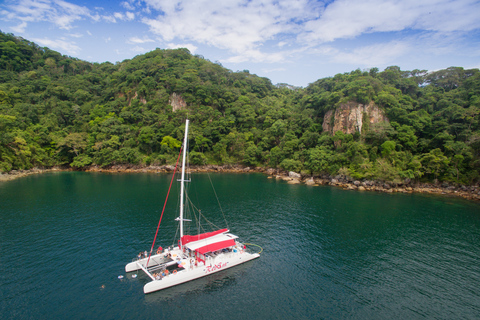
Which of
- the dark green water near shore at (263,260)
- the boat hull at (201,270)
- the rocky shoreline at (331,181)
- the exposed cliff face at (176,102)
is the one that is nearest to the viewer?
the dark green water near shore at (263,260)

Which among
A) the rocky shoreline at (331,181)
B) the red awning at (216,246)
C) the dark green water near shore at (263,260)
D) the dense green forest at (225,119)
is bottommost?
the dark green water near shore at (263,260)

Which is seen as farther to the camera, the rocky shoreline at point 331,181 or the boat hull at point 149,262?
the rocky shoreline at point 331,181

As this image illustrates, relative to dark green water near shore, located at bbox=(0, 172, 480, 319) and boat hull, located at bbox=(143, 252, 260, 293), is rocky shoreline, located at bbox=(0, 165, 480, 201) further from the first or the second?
boat hull, located at bbox=(143, 252, 260, 293)

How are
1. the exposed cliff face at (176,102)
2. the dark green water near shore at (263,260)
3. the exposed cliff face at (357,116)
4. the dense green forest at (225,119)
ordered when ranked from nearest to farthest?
the dark green water near shore at (263,260), the dense green forest at (225,119), the exposed cliff face at (357,116), the exposed cliff face at (176,102)

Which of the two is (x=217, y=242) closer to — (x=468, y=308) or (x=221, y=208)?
(x=221, y=208)

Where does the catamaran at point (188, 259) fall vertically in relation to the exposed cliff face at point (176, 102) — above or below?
below

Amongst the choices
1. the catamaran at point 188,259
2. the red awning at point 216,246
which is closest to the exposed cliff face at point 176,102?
the catamaran at point 188,259

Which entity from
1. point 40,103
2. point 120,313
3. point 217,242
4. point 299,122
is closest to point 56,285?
point 120,313

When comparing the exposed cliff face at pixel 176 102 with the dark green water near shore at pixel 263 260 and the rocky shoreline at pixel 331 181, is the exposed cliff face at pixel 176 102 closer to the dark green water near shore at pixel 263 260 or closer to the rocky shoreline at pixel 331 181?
the rocky shoreline at pixel 331 181
